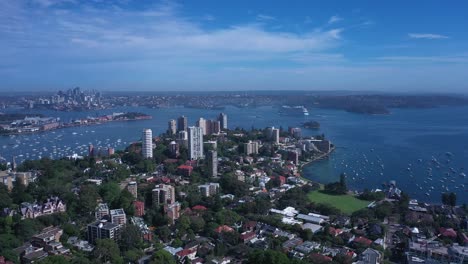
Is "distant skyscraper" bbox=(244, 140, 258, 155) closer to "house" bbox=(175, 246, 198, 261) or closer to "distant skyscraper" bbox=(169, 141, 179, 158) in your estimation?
"distant skyscraper" bbox=(169, 141, 179, 158)

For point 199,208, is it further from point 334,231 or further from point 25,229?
point 25,229

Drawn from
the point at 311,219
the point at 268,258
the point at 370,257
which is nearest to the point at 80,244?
the point at 268,258

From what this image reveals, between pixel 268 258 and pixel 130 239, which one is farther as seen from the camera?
pixel 130 239

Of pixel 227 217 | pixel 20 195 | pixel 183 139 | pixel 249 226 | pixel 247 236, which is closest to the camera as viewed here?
pixel 247 236

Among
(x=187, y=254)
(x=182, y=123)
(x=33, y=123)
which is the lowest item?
(x=33, y=123)

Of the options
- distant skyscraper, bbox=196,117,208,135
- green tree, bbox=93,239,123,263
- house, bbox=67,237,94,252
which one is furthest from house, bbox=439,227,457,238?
distant skyscraper, bbox=196,117,208,135

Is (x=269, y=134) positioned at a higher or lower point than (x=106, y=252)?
higher

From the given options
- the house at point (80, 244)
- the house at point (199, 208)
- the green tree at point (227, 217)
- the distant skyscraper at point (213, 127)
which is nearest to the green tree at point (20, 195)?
the house at point (80, 244)

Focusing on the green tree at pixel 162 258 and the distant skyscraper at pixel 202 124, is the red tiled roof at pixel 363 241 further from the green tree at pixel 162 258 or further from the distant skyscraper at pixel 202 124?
the distant skyscraper at pixel 202 124
